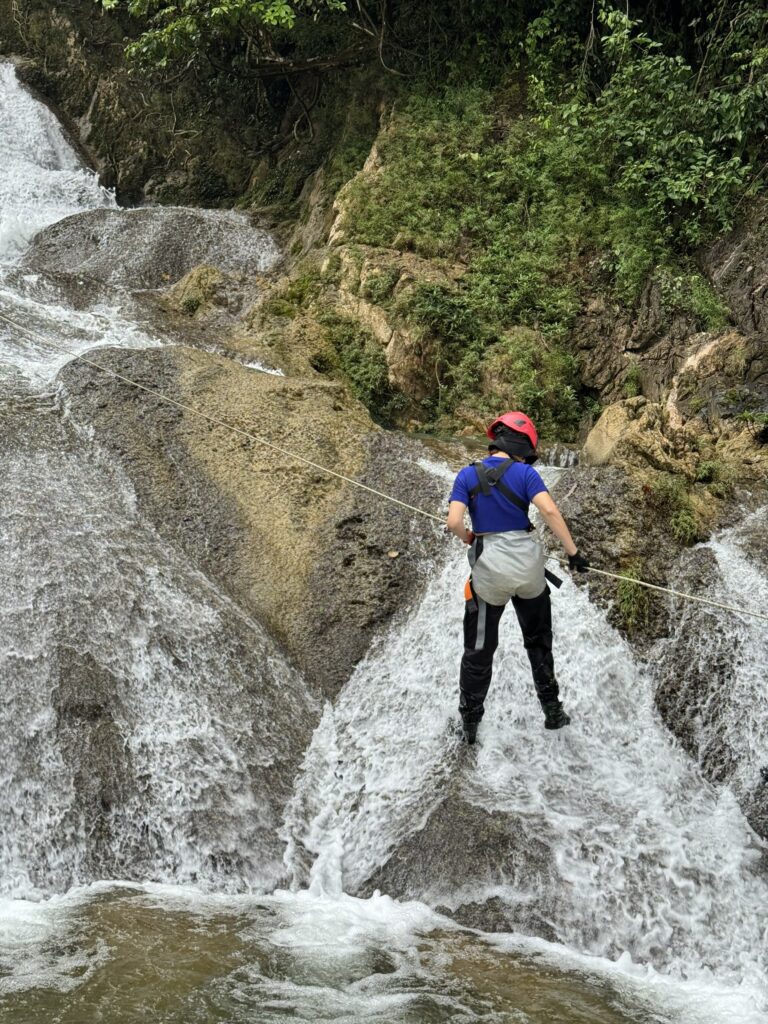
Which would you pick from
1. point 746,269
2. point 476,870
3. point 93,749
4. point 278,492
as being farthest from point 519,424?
point 746,269

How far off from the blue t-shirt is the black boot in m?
1.39

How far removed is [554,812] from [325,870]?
5.00 feet

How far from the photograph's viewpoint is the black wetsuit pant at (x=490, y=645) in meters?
A: 5.84

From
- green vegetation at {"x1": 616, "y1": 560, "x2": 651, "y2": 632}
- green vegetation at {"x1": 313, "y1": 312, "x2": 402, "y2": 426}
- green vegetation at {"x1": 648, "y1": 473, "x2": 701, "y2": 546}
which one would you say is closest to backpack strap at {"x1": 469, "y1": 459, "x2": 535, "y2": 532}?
green vegetation at {"x1": 616, "y1": 560, "x2": 651, "y2": 632}

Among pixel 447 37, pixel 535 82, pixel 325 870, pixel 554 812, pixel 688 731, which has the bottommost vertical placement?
pixel 325 870

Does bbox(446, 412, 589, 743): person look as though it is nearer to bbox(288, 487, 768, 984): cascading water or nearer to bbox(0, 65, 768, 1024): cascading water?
bbox(288, 487, 768, 984): cascading water

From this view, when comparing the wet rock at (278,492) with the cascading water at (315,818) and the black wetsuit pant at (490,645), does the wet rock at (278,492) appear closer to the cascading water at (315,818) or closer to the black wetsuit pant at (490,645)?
the cascading water at (315,818)

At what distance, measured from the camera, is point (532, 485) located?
5.62 m

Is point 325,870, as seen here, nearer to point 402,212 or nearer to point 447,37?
point 402,212

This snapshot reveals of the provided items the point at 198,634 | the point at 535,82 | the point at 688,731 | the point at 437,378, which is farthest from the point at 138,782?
the point at 535,82

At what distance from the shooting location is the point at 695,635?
270 inches

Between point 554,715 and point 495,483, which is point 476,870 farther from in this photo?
point 495,483

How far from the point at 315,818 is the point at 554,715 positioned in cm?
180

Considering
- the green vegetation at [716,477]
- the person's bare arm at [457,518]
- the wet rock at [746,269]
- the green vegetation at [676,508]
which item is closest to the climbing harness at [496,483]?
the person's bare arm at [457,518]
